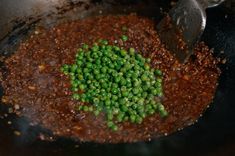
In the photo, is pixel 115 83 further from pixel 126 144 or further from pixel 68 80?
pixel 126 144

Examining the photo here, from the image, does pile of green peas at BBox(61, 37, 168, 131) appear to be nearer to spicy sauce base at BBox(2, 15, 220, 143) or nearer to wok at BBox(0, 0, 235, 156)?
spicy sauce base at BBox(2, 15, 220, 143)

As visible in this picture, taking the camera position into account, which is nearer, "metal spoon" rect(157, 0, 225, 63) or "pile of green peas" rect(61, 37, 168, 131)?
"pile of green peas" rect(61, 37, 168, 131)

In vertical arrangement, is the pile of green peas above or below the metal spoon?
below

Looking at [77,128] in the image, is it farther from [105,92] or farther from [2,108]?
[2,108]

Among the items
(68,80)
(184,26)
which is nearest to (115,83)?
(68,80)

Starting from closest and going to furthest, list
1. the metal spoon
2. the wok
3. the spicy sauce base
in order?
the wok, the spicy sauce base, the metal spoon

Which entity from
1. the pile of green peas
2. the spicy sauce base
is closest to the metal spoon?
the spicy sauce base

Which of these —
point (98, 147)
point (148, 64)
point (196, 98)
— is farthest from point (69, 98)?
point (196, 98)

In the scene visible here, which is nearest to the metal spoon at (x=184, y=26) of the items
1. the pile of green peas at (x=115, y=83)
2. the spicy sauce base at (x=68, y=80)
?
the spicy sauce base at (x=68, y=80)
